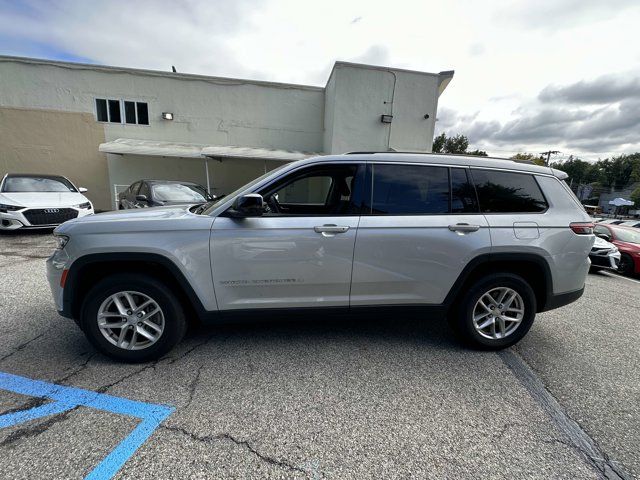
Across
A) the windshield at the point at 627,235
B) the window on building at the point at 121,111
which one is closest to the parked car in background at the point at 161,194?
the window on building at the point at 121,111

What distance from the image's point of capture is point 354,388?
7.93ft

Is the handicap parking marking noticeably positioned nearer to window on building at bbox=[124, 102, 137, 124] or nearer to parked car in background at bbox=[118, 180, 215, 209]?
parked car in background at bbox=[118, 180, 215, 209]

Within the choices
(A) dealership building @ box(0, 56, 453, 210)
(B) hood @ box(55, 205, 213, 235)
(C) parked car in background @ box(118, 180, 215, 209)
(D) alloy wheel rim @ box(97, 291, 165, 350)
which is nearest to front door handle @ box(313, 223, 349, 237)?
(B) hood @ box(55, 205, 213, 235)

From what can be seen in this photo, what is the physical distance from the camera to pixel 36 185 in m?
8.01

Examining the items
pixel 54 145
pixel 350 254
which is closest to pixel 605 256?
pixel 350 254

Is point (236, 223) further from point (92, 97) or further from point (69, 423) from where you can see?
→ point (92, 97)

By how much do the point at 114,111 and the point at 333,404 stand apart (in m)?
15.3

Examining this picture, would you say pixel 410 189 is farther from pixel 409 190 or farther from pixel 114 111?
pixel 114 111

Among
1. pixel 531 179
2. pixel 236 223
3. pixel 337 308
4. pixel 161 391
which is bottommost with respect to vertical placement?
pixel 161 391

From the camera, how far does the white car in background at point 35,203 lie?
276 inches

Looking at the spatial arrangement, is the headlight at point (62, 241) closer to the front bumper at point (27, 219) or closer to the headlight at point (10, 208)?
the front bumper at point (27, 219)

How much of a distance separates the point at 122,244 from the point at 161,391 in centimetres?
118

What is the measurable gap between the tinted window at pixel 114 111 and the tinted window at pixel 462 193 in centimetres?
1476

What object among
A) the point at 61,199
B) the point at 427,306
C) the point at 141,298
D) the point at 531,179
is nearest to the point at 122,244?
the point at 141,298
